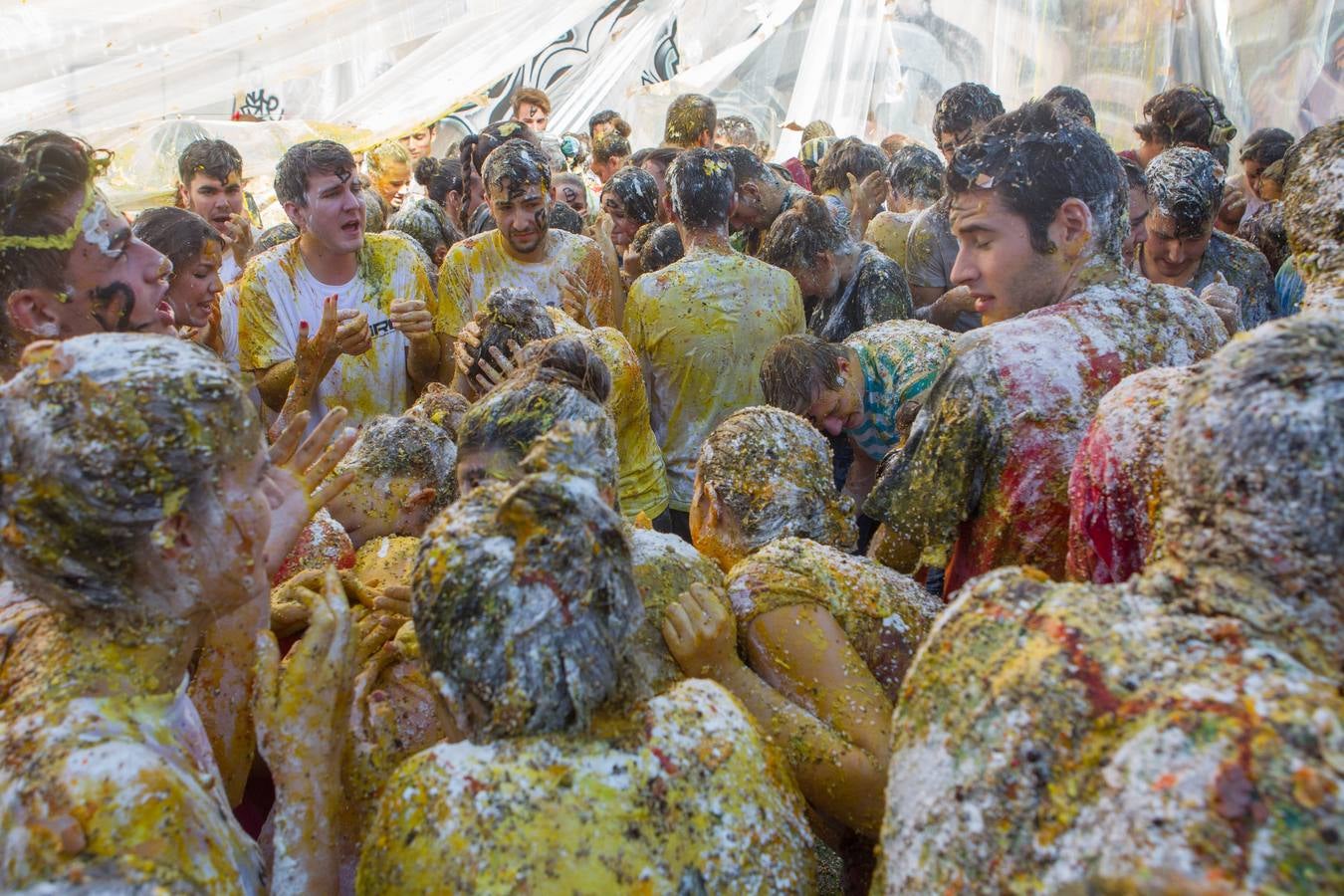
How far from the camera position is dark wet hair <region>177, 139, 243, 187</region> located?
231 inches

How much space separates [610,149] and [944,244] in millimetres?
3905

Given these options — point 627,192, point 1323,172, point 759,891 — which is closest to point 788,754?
point 759,891

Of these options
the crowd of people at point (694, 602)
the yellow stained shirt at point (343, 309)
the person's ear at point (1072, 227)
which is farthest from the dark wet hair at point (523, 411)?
the yellow stained shirt at point (343, 309)

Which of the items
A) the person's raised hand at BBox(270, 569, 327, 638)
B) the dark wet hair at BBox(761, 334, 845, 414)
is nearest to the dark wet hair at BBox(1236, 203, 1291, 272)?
the dark wet hair at BBox(761, 334, 845, 414)

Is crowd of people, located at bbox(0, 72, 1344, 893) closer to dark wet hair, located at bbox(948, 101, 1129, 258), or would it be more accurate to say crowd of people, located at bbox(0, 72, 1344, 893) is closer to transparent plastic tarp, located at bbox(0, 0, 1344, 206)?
dark wet hair, located at bbox(948, 101, 1129, 258)

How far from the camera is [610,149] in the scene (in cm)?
903

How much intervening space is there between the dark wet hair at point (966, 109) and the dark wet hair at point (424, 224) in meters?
→ 3.61

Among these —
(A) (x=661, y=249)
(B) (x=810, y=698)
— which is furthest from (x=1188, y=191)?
(B) (x=810, y=698)

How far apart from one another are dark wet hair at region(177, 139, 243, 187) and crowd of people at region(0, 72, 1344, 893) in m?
1.99

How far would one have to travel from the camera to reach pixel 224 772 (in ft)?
7.15

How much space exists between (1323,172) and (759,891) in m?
2.35

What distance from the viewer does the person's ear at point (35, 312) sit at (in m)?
2.78

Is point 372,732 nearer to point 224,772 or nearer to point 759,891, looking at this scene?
point 224,772

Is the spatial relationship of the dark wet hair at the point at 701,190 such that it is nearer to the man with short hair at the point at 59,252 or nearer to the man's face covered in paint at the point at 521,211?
the man's face covered in paint at the point at 521,211
